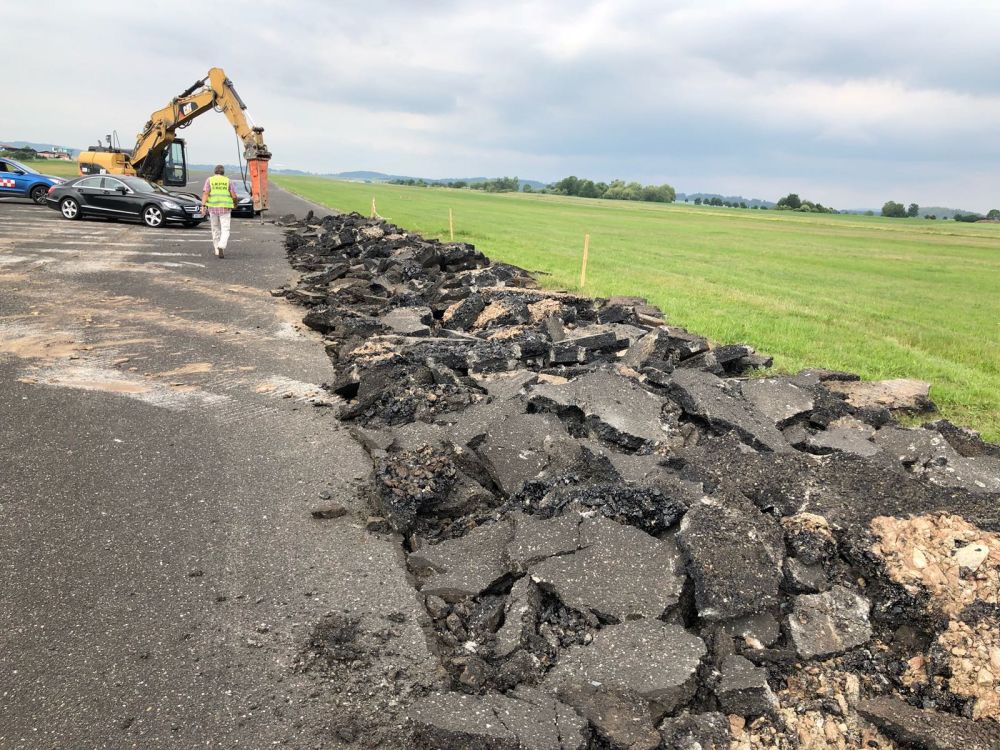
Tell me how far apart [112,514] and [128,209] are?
22671 mm

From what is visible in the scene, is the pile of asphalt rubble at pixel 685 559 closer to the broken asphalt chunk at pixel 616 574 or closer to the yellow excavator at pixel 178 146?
the broken asphalt chunk at pixel 616 574

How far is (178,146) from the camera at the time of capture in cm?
3083

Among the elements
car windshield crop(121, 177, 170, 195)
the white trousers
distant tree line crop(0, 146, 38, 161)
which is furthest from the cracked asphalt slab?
distant tree line crop(0, 146, 38, 161)

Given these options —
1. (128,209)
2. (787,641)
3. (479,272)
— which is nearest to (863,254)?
(479,272)

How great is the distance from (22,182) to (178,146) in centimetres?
685

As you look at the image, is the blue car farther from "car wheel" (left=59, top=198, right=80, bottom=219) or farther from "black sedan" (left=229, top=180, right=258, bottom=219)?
"black sedan" (left=229, top=180, right=258, bottom=219)

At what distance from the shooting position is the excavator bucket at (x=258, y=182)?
1030 inches

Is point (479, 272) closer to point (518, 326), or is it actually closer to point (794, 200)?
point (518, 326)

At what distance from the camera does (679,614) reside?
137 inches

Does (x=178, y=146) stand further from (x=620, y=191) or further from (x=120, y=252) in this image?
(x=620, y=191)

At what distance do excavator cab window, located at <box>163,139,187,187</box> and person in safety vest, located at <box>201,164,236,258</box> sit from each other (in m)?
17.4

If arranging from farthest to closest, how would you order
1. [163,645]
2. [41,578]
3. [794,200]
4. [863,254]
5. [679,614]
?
[794,200] < [863,254] < [41,578] < [679,614] < [163,645]

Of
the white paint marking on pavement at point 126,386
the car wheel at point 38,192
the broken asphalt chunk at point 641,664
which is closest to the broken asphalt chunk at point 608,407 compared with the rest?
the broken asphalt chunk at point 641,664

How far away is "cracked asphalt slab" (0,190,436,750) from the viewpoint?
2.93 meters
